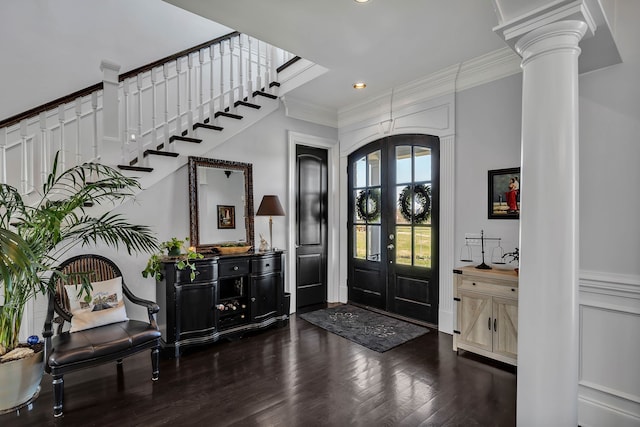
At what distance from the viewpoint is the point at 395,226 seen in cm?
443

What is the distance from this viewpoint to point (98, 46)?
14.3 feet

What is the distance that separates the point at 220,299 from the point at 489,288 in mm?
2689

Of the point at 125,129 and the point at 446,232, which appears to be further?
the point at 446,232

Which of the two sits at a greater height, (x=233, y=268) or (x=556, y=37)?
(x=556, y=37)

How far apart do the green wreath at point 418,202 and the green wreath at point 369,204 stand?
39cm

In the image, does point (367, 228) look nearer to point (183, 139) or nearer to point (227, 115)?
point (227, 115)

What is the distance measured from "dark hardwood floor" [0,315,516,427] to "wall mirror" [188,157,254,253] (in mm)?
1239

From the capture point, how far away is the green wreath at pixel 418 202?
4.11m

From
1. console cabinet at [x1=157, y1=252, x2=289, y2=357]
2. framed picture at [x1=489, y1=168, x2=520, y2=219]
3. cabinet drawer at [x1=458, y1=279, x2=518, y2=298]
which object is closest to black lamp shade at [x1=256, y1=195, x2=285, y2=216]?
console cabinet at [x1=157, y1=252, x2=289, y2=357]

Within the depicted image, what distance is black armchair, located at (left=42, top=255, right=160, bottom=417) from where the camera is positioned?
233cm

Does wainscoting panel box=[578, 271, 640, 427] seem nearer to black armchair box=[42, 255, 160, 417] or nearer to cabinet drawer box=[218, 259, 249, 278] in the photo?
cabinet drawer box=[218, 259, 249, 278]

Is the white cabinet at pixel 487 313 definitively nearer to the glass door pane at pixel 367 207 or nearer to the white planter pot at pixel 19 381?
the glass door pane at pixel 367 207

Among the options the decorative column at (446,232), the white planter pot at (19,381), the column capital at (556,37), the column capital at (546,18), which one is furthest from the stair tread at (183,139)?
the column capital at (556,37)

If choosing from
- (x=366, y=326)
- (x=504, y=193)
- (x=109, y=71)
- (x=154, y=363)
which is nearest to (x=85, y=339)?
(x=154, y=363)
